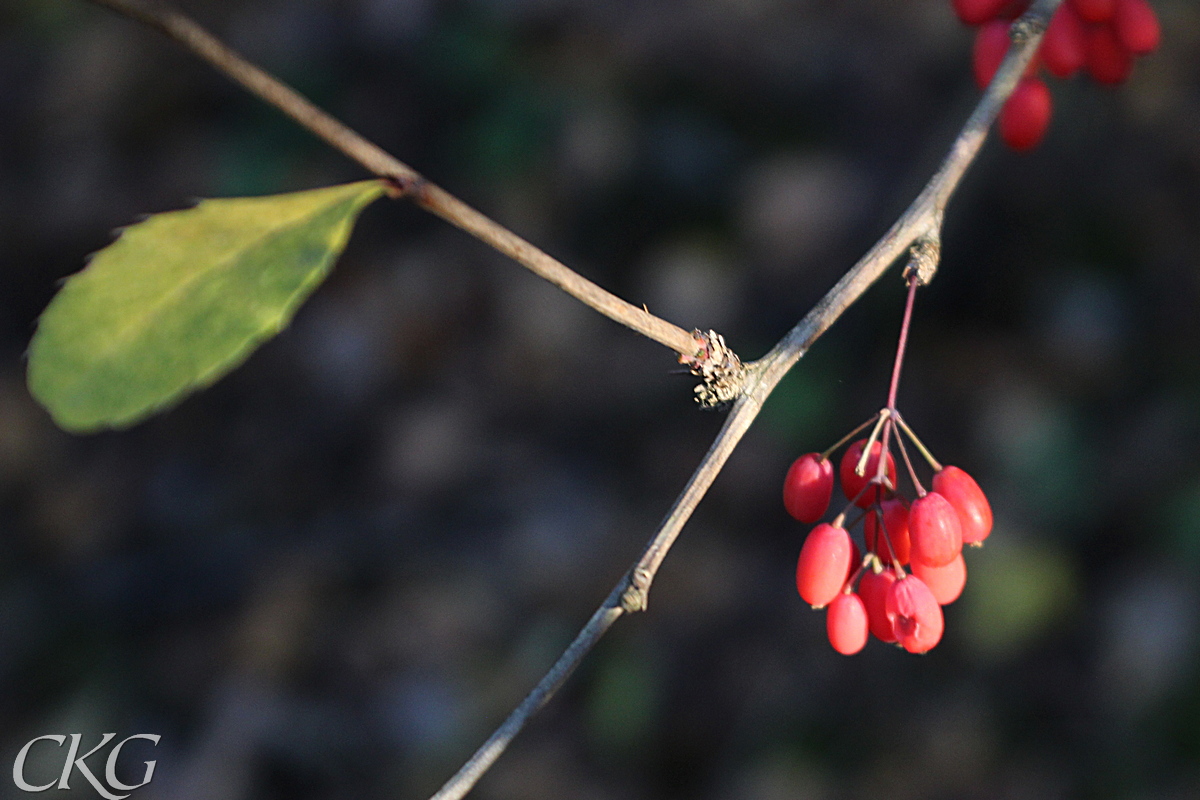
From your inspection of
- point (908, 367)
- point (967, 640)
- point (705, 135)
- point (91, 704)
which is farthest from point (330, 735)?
point (705, 135)

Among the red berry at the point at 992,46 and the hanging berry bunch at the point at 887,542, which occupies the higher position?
the red berry at the point at 992,46

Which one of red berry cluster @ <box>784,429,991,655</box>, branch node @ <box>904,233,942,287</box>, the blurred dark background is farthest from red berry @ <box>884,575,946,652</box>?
the blurred dark background

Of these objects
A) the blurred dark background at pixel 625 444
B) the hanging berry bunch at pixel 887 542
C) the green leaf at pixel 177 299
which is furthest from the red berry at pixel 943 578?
the blurred dark background at pixel 625 444

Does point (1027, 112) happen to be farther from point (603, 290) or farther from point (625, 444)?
point (625, 444)

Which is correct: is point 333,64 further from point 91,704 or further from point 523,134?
point 91,704

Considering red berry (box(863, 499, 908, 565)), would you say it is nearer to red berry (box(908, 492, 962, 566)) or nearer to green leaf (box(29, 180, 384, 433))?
red berry (box(908, 492, 962, 566))

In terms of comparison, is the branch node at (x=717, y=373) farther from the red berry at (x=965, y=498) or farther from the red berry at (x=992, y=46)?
the red berry at (x=992, y=46)

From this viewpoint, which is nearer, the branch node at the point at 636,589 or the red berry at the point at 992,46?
the branch node at the point at 636,589

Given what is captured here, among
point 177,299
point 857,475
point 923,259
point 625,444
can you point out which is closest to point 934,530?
point 857,475
